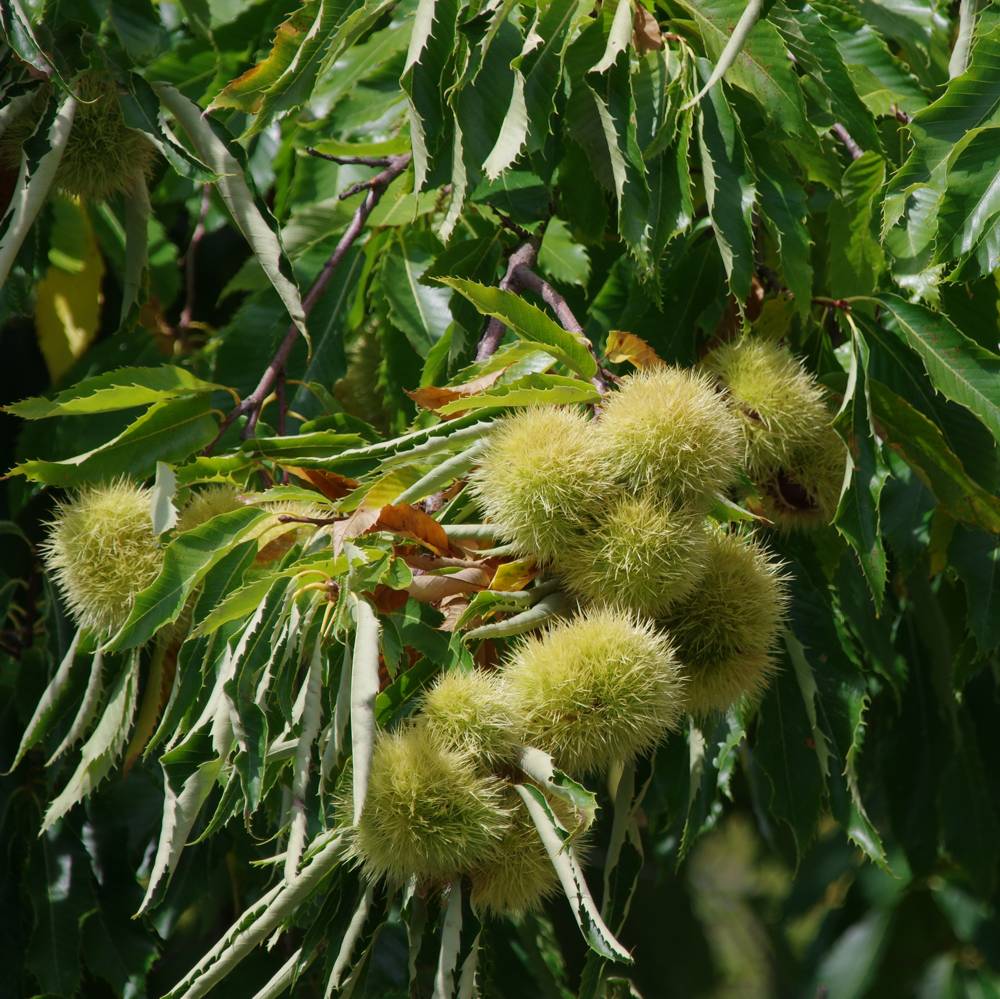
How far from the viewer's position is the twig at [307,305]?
4.60 ft

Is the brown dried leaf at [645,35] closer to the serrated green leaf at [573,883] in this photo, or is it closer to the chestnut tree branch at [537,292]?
the chestnut tree branch at [537,292]

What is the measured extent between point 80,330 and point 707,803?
1.40m

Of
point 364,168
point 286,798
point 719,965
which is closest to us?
point 286,798

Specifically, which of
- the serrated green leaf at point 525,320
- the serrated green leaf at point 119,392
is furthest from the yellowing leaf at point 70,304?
the serrated green leaf at point 525,320

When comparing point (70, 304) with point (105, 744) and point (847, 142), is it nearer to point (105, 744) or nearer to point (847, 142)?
point (105, 744)

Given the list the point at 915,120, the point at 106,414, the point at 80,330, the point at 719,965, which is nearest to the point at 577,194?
the point at 915,120

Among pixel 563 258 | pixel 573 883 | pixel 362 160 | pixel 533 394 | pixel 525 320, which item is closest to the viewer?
pixel 573 883

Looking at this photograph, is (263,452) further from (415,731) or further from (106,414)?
(106,414)

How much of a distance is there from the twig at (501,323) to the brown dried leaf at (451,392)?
0.08 metres

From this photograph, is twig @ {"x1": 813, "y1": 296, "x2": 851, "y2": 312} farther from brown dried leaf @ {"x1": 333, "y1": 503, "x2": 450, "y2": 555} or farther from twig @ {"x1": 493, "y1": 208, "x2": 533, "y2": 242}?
brown dried leaf @ {"x1": 333, "y1": 503, "x2": 450, "y2": 555}

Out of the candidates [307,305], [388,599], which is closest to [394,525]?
[388,599]

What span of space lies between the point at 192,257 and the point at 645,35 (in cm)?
132

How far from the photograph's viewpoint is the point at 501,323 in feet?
4.57

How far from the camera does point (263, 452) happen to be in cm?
135
